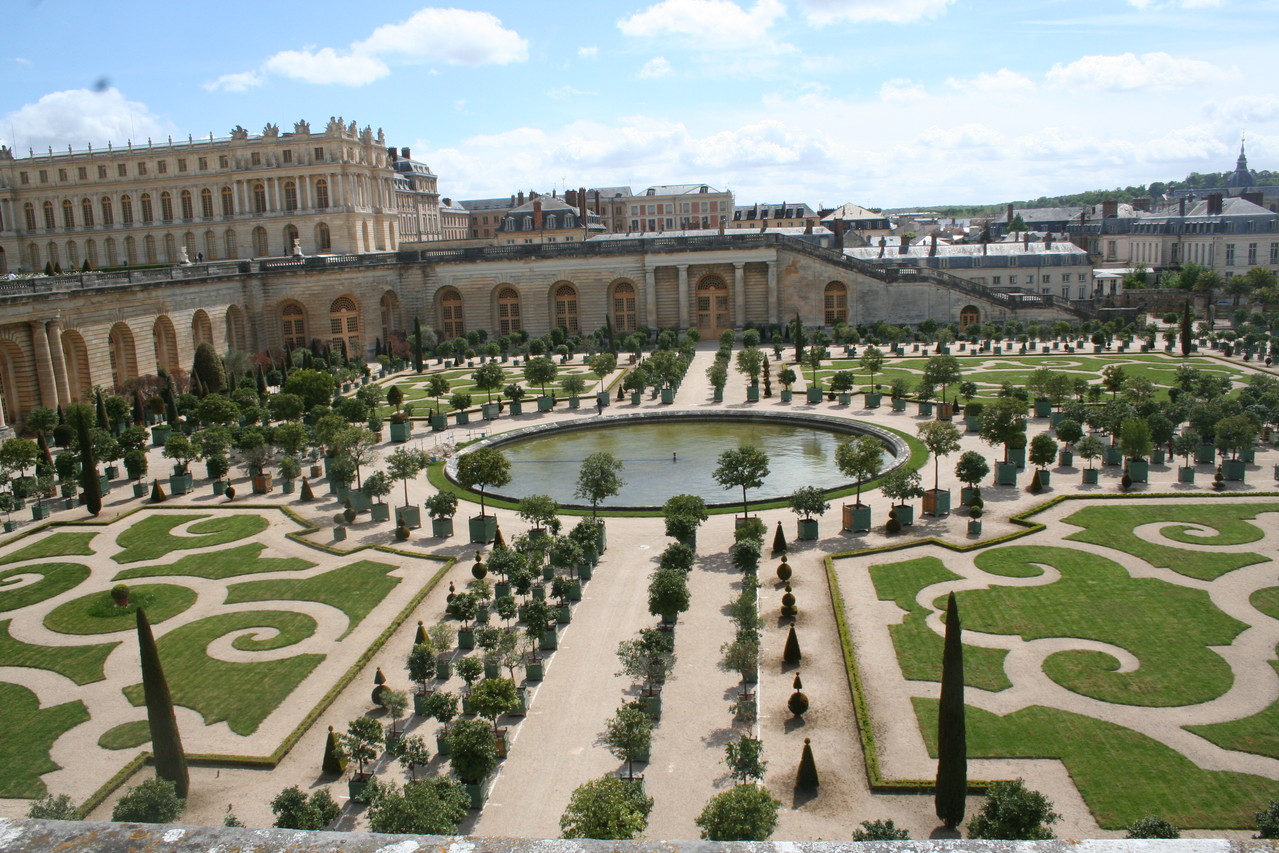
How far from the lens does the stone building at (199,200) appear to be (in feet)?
268

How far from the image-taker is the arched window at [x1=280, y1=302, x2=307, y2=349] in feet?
241

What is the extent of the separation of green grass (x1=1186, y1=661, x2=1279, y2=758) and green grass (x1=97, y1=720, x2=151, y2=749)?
19700mm

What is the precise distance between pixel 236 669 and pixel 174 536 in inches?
486

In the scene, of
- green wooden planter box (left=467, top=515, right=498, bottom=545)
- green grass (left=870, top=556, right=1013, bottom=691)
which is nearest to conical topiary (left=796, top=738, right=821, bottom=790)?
green grass (left=870, top=556, right=1013, bottom=691)

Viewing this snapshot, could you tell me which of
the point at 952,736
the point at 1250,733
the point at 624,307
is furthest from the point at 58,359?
the point at 1250,733

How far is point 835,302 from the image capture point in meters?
76.4

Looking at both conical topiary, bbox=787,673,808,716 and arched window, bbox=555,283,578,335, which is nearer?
conical topiary, bbox=787,673,808,716

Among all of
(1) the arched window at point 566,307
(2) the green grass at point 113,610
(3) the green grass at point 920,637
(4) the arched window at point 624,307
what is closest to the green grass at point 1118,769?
(3) the green grass at point 920,637

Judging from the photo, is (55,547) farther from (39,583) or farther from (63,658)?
(63,658)

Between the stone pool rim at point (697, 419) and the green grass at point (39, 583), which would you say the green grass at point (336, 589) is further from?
the stone pool rim at point (697, 419)

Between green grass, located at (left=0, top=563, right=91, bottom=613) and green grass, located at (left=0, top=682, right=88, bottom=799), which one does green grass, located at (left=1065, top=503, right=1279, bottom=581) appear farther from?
green grass, located at (left=0, top=563, right=91, bottom=613)

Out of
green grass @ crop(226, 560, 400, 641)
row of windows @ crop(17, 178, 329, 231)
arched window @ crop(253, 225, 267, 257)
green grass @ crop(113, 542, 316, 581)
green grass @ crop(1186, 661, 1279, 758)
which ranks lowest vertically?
green grass @ crop(1186, 661, 1279, 758)

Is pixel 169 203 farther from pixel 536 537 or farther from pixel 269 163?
pixel 536 537

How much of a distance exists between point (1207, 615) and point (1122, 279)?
81.8 m
